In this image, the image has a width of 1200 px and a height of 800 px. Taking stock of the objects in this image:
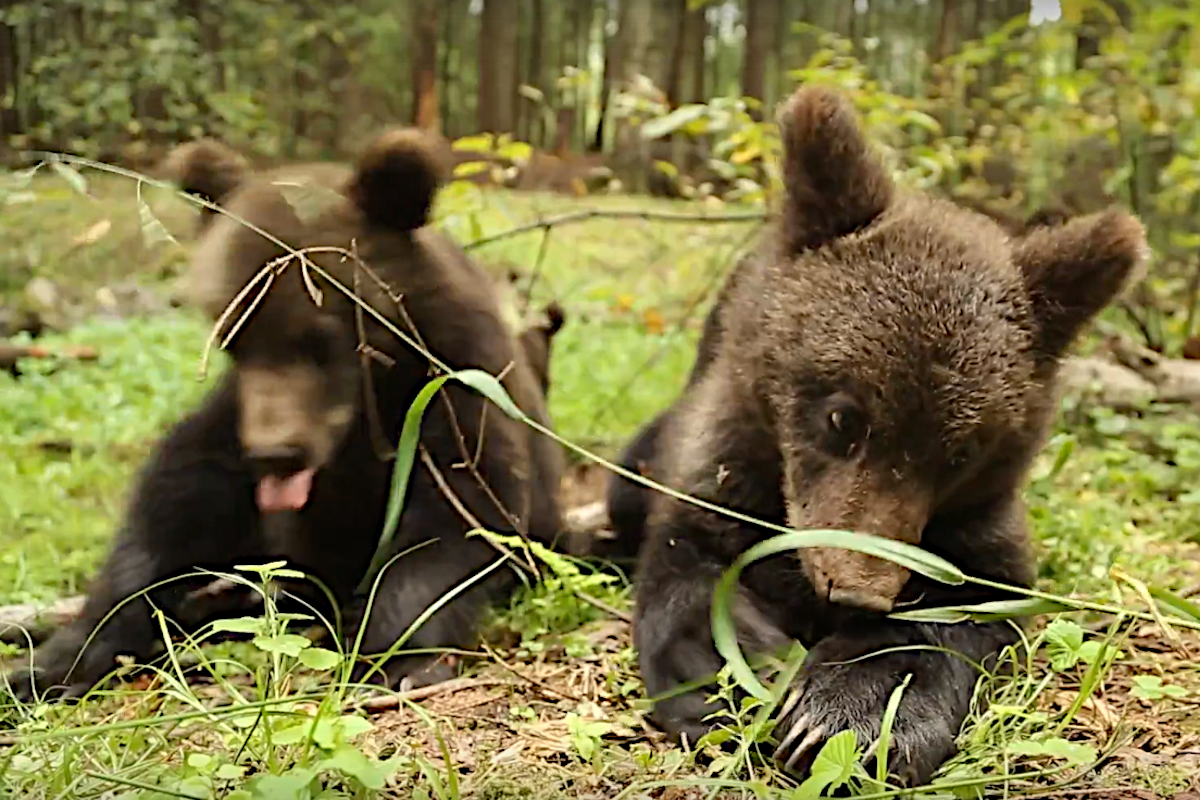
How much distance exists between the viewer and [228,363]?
3.21 meters

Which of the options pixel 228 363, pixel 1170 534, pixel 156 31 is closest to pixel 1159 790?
pixel 1170 534

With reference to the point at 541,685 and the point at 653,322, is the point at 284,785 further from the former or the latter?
the point at 653,322

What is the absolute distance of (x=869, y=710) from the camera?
2.16 meters

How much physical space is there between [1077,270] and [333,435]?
181 centimetres

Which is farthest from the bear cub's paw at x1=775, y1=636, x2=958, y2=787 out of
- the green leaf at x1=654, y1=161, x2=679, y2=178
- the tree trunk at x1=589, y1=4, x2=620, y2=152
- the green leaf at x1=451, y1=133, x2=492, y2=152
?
the tree trunk at x1=589, y1=4, x2=620, y2=152

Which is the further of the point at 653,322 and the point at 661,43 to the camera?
the point at 653,322

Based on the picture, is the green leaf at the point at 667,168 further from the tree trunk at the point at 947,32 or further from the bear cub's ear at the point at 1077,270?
the bear cub's ear at the point at 1077,270

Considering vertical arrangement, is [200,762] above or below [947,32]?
below

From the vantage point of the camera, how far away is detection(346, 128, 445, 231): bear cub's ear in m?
3.02

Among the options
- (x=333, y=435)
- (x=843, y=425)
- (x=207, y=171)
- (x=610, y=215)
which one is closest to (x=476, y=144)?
(x=610, y=215)

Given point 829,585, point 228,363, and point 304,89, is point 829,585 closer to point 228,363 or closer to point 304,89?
point 228,363

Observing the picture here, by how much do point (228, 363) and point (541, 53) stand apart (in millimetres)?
3268

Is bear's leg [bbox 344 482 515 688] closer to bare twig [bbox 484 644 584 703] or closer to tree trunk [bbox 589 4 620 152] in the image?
bare twig [bbox 484 644 584 703]

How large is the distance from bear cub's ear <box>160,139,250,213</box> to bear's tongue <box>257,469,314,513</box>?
0.77m
